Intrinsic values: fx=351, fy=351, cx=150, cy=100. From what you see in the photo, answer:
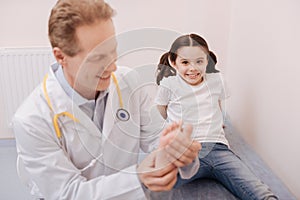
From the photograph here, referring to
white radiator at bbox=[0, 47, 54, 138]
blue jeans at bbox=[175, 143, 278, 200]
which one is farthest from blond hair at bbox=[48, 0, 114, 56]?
white radiator at bbox=[0, 47, 54, 138]

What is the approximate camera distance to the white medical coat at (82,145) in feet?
2.87

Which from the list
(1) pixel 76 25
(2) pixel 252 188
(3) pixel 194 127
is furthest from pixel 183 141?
(2) pixel 252 188

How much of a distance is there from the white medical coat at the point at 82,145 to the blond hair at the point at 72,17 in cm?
14

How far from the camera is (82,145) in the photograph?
958mm

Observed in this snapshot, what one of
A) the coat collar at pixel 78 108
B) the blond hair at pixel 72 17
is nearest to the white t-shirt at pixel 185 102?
the coat collar at pixel 78 108

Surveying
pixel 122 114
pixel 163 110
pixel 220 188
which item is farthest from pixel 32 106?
pixel 220 188

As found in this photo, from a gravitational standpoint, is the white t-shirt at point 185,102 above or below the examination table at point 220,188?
above

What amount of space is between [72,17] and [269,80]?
3.92 feet

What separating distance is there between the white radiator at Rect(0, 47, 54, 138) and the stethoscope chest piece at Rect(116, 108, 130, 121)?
4.36 ft

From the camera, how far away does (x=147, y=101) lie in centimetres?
101

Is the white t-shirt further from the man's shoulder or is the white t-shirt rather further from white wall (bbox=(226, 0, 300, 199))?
white wall (bbox=(226, 0, 300, 199))

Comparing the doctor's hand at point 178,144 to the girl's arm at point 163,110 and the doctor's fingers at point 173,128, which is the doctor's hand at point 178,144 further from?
the girl's arm at point 163,110

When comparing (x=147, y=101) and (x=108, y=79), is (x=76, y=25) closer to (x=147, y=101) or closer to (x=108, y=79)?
(x=108, y=79)

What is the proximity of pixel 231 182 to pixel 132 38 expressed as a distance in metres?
0.95
